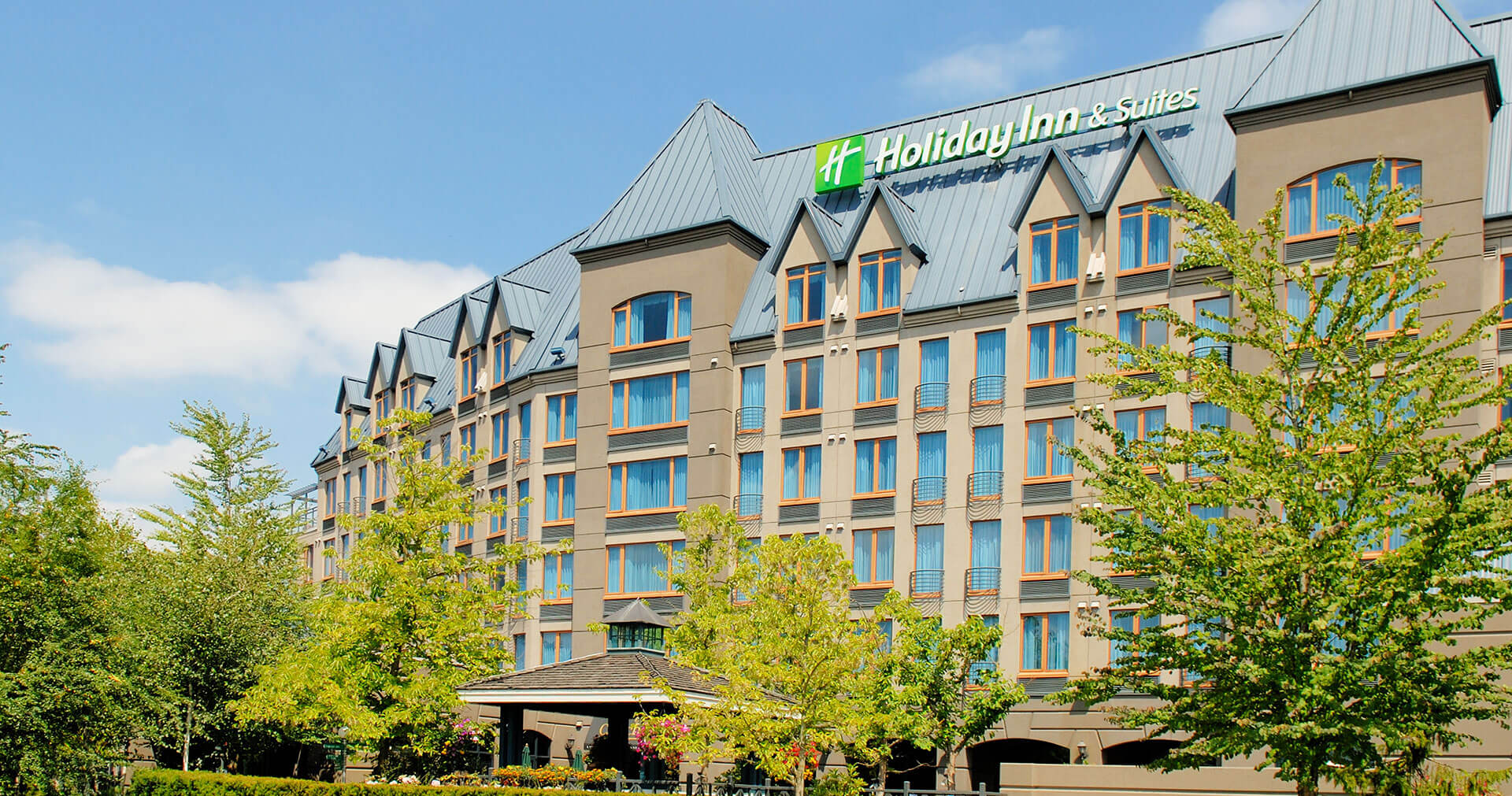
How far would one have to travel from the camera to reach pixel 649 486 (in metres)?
49.4

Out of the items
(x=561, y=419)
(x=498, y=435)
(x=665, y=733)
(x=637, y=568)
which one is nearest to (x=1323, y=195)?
(x=665, y=733)

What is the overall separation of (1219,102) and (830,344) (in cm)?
1437

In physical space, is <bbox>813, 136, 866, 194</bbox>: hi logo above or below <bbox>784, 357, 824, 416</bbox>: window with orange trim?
above

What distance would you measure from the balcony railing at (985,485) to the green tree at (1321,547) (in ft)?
63.0

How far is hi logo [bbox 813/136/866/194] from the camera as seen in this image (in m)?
51.4

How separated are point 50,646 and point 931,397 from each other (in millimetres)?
25388

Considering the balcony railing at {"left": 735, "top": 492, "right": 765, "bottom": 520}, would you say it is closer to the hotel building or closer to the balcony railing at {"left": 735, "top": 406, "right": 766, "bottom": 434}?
the hotel building

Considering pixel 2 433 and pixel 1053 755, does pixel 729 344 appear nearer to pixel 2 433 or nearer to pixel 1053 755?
pixel 1053 755

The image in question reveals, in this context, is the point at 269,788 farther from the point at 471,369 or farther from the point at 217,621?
the point at 471,369

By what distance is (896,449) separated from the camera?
45.3m

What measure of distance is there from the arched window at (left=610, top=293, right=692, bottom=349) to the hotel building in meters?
0.09

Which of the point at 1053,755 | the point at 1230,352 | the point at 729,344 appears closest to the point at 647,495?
the point at 729,344

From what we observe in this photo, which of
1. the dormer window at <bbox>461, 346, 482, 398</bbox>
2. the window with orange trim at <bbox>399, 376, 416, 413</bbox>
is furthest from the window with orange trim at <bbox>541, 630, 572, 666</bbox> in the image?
the window with orange trim at <bbox>399, 376, 416, 413</bbox>

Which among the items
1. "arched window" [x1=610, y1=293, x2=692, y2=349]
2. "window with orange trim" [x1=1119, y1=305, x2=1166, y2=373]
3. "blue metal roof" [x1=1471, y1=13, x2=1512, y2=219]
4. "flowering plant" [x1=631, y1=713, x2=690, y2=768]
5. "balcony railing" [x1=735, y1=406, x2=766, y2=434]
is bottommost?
"flowering plant" [x1=631, y1=713, x2=690, y2=768]
